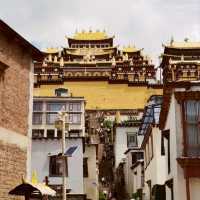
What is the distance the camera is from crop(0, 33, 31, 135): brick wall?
18828 mm

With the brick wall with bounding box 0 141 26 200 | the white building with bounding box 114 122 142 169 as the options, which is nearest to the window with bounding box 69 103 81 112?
the white building with bounding box 114 122 142 169

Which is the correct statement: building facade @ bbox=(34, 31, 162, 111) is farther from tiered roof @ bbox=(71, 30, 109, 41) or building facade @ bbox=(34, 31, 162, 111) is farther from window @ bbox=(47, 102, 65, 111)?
window @ bbox=(47, 102, 65, 111)

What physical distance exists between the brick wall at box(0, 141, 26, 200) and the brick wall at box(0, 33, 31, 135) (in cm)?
78

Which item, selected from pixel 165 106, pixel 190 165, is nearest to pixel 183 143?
pixel 190 165

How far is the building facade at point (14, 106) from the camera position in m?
18.5

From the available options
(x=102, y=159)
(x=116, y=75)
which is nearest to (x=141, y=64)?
(x=116, y=75)

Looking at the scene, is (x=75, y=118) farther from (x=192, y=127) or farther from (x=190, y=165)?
(x=190, y=165)

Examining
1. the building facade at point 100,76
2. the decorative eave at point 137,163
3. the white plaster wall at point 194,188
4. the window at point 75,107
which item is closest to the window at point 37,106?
the window at point 75,107

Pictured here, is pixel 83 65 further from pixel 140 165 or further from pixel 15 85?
pixel 15 85

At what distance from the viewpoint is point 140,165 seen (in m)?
38.6

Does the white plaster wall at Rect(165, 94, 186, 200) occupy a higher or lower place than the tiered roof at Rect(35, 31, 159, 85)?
lower

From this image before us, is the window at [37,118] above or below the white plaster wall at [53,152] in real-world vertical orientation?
above

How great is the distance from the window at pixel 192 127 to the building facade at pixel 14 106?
20.8ft

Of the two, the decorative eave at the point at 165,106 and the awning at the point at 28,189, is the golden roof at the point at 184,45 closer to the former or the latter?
the decorative eave at the point at 165,106
